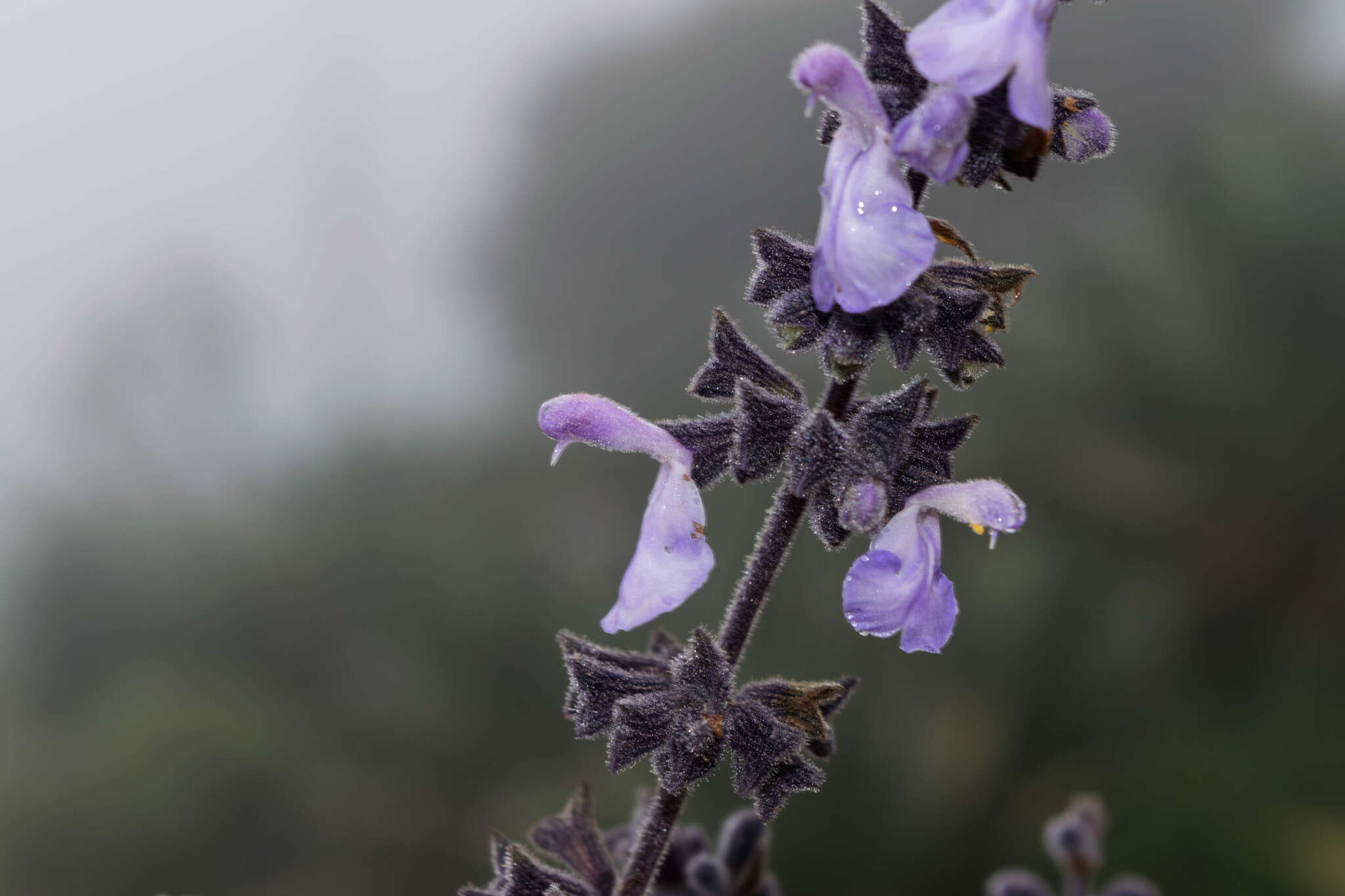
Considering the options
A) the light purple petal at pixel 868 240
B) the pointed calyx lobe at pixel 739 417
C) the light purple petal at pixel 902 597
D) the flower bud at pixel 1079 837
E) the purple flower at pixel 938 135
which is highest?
the purple flower at pixel 938 135

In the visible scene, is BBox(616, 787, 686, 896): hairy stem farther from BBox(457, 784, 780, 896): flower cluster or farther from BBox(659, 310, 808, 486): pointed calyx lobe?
BBox(659, 310, 808, 486): pointed calyx lobe

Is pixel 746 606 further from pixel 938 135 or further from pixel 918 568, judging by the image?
pixel 938 135

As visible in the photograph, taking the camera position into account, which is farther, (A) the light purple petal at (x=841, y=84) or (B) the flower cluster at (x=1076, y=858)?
(B) the flower cluster at (x=1076, y=858)

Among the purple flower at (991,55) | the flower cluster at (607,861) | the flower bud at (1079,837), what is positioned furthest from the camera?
the flower bud at (1079,837)

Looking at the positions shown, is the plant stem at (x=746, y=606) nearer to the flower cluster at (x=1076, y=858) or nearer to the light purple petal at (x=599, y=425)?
the light purple petal at (x=599, y=425)

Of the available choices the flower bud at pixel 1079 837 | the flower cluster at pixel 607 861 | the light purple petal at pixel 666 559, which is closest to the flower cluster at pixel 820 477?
the light purple petal at pixel 666 559

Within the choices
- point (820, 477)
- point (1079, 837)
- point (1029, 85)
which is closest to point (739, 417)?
point (820, 477)

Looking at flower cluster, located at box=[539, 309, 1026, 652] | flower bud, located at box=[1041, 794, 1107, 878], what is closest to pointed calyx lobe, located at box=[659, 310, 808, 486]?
flower cluster, located at box=[539, 309, 1026, 652]

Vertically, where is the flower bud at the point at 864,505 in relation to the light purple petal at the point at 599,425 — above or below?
below

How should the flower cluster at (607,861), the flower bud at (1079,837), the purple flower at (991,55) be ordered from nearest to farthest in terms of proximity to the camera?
the purple flower at (991,55), the flower cluster at (607,861), the flower bud at (1079,837)
